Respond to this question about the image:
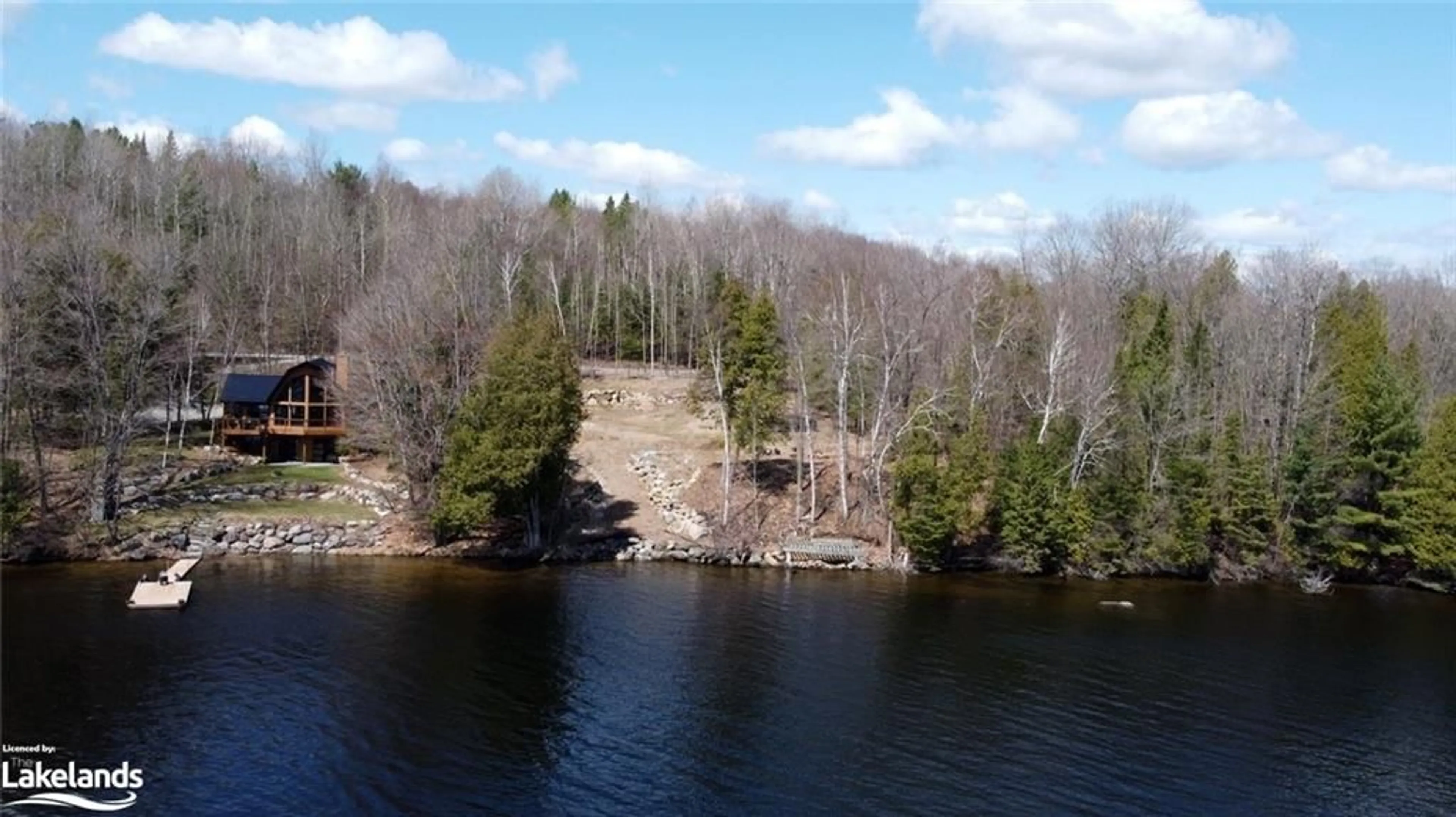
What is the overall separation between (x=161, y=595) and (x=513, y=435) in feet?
52.5

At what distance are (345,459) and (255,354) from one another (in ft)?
58.7

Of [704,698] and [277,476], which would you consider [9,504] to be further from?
[704,698]

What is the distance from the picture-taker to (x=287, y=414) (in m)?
64.2

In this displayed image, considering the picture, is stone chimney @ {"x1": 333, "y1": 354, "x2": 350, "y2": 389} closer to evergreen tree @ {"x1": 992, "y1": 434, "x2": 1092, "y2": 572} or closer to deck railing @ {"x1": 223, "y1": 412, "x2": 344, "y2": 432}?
deck railing @ {"x1": 223, "y1": 412, "x2": 344, "y2": 432}

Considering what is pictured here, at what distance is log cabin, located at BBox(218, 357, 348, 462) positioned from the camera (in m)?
63.2

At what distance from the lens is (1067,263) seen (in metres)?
97.0

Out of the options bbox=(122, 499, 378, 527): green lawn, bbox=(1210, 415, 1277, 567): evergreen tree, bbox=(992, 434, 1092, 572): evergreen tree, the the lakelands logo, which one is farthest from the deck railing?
bbox=(1210, 415, 1277, 567): evergreen tree

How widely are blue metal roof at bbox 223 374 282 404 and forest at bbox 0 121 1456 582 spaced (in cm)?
224

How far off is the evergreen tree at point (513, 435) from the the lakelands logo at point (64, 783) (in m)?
24.1

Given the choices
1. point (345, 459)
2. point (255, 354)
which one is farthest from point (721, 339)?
point (255, 354)

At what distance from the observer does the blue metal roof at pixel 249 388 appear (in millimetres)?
62781

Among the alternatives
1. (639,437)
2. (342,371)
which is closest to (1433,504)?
(639,437)

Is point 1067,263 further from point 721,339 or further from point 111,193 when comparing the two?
point 111,193

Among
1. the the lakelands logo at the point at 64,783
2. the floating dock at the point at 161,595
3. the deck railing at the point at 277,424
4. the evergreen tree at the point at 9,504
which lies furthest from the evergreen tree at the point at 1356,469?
the evergreen tree at the point at 9,504
